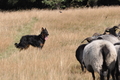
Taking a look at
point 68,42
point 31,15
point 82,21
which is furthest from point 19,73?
point 31,15

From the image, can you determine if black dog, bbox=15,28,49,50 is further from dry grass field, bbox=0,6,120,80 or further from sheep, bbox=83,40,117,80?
sheep, bbox=83,40,117,80

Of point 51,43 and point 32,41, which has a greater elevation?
point 32,41

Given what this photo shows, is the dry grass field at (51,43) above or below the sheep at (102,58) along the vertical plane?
below

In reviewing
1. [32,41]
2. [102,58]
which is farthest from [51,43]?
[102,58]

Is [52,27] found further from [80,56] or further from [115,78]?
[115,78]

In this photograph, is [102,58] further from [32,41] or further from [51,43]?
[51,43]

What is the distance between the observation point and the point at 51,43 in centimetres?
1226

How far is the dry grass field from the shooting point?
649cm

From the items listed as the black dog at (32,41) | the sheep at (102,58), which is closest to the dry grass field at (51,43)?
the black dog at (32,41)

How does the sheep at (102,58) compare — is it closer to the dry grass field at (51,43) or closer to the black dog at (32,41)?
the dry grass field at (51,43)

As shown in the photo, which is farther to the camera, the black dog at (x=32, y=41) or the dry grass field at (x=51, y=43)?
the black dog at (x=32, y=41)

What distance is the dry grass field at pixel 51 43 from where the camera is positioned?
6491 millimetres

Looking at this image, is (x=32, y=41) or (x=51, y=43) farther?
(x=51, y=43)

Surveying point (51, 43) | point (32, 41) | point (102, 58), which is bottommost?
point (51, 43)
